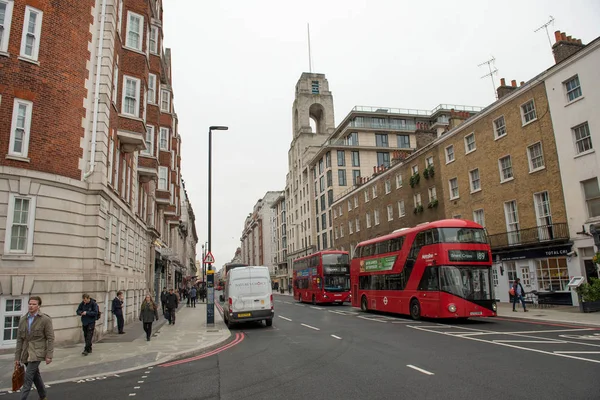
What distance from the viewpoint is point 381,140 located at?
208 ft

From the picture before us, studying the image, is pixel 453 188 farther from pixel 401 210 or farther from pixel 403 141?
pixel 403 141

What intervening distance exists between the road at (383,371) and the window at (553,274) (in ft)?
31.2

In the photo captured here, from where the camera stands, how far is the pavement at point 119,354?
357 inches

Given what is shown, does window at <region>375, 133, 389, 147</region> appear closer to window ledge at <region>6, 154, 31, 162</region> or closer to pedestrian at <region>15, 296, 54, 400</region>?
window ledge at <region>6, 154, 31, 162</region>

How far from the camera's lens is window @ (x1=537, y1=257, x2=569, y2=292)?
2161 cm

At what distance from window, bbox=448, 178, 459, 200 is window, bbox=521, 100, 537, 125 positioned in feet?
23.7

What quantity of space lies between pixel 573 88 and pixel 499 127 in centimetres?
527

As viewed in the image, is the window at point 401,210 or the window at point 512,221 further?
the window at point 401,210

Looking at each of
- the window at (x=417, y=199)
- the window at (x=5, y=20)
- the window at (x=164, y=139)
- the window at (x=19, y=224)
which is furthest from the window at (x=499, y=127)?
the window at (x=5, y=20)

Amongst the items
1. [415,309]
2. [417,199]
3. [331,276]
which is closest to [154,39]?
[331,276]

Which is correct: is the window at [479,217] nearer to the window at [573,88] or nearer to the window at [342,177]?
the window at [573,88]

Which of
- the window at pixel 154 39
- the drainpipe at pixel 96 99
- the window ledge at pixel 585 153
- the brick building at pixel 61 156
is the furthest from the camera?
the window at pixel 154 39

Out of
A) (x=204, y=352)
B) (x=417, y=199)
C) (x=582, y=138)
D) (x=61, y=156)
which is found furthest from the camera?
(x=417, y=199)

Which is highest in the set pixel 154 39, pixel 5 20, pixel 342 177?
pixel 154 39
